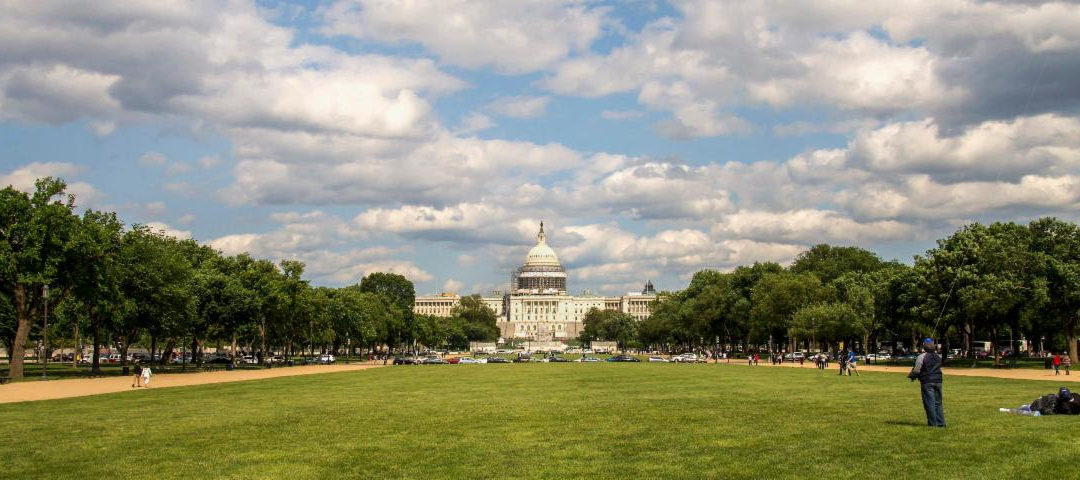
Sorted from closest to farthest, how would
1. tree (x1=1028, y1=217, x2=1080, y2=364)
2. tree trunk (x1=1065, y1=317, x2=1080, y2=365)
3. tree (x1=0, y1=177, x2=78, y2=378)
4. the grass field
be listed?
the grass field → tree (x1=0, y1=177, x2=78, y2=378) → tree (x1=1028, y1=217, x2=1080, y2=364) → tree trunk (x1=1065, y1=317, x2=1080, y2=365)

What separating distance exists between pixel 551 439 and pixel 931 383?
8736 mm

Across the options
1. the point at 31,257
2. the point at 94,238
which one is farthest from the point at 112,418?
the point at 94,238

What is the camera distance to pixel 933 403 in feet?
74.3

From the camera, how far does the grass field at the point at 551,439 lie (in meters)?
17.5

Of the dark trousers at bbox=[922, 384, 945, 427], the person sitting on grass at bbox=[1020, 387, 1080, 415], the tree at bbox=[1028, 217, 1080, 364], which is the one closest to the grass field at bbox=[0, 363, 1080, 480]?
the dark trousers at bbox=[922, 384, 945, 427]

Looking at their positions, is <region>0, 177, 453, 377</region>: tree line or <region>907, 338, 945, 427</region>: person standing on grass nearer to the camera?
<region>907, 338, 945, 427</region>: person standing on grass

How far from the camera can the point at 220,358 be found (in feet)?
418

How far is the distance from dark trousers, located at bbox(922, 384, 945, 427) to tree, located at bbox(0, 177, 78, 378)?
177 feet

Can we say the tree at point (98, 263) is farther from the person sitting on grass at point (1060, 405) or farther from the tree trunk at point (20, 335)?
the person sitting on grass at point (1060, 405)

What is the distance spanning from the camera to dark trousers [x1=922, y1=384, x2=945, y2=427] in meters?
22.5

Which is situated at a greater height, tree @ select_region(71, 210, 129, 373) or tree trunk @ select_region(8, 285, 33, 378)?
tree @ select_region(71, 210, 129, 373)

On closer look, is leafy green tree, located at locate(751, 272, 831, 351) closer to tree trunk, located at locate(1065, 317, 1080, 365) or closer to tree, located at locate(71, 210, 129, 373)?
tree trunk, located at locate(1065, 317, 1080, 365)

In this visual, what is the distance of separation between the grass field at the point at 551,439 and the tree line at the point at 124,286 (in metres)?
30.2

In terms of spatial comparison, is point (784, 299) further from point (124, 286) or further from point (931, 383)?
point (931, 383)
